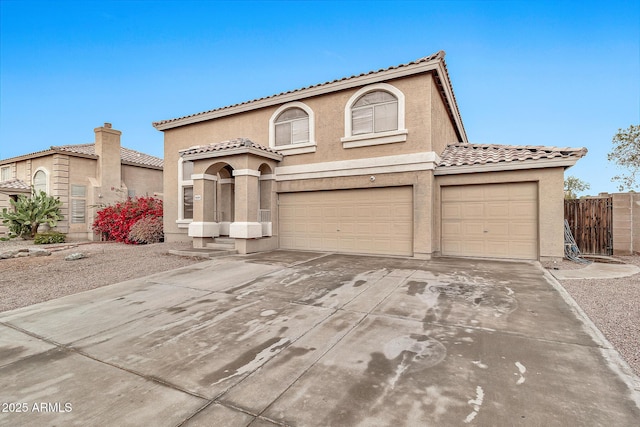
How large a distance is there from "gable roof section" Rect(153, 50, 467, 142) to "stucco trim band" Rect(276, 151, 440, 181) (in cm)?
268

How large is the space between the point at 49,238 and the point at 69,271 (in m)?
8.98

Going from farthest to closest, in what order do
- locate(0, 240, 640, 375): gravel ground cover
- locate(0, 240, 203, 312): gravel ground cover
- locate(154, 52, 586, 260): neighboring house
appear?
locate(154, 52, 586, 260): neighboring house, locate(0, 240, 203, 312): gravel ground cover, locate(0, 240, 640, 375): gravel ground cover

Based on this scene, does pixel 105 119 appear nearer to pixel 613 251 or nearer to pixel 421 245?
pixel 421 245

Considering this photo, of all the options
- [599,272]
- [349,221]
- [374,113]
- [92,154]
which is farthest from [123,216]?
[599,272]

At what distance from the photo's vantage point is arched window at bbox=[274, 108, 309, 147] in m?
11.7

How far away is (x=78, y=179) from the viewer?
663 inches

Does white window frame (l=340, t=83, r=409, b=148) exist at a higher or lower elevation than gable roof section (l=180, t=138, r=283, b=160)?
higher

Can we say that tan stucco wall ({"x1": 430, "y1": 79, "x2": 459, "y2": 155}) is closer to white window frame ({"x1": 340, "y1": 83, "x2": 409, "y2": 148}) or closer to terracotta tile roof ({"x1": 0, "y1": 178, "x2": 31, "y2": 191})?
white window frame ({"x1": 340, "y1": 83, "x2": 409, "y2": 148})

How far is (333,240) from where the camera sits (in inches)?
442

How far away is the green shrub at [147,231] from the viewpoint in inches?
547

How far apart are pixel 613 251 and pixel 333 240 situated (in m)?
9.77

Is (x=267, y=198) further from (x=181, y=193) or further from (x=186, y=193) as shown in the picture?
(x=181, y=193)

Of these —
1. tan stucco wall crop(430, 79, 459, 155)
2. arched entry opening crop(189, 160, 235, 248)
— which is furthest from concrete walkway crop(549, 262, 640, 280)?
arched entry opening crop(189, 160, 235, 248)

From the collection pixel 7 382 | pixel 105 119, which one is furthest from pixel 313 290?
pixel 105 119
